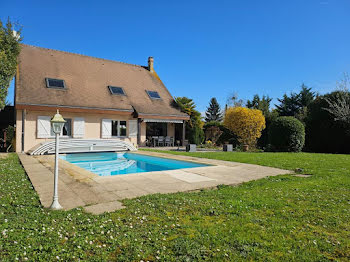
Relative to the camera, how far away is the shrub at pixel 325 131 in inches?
645

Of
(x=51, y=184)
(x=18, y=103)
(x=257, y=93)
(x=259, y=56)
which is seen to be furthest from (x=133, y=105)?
(x=257, y=93)

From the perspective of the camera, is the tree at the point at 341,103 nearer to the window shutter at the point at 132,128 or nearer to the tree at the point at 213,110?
the window shutter at the point at 132,128

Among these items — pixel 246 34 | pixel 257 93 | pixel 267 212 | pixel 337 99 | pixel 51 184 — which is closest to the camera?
pixel 267 212

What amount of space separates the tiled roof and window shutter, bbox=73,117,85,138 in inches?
39.8

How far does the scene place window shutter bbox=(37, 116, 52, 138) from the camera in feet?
46.0

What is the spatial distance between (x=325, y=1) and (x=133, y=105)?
12.6 metres

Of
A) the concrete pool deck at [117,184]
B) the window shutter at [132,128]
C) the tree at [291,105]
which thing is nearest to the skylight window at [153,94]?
the window shutter at [132,128]

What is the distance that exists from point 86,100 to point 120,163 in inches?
243

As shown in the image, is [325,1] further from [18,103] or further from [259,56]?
[18,103]

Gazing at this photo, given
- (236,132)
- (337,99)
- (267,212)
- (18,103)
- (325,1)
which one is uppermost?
(325,1)

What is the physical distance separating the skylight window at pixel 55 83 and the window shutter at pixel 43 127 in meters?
2.34

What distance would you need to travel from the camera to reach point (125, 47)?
57.7ft

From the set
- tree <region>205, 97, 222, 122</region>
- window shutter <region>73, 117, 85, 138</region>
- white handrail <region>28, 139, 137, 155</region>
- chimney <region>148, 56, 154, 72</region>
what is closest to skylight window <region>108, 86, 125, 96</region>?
window shutter <region>73, 117, 85, 138</region>

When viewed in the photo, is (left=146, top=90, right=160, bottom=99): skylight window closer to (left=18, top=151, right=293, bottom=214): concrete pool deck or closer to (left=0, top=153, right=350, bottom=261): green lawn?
(left=18, top=151, right=293, bottom=214): concrete pool deck
